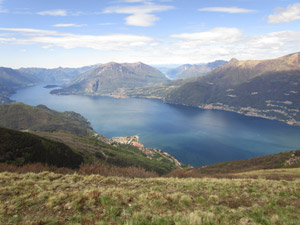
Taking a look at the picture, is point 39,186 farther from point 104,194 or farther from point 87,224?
point 87,224

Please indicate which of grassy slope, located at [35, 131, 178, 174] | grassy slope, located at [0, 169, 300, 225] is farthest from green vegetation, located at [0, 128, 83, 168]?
grassy slope, located at [0, 169, 300, 225]

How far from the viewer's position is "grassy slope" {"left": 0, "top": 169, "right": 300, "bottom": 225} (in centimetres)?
1045

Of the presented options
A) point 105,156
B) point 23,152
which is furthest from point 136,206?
point 105,156

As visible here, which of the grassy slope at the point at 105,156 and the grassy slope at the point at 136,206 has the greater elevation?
the grassy slope at the point at 136,206

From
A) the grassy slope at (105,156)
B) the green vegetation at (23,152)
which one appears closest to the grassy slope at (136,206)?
the green vegetation at (23,152)

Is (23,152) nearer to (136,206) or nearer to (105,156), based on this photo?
(136,206)

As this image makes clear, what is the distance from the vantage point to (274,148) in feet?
632

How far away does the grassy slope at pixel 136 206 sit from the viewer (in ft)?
34.3

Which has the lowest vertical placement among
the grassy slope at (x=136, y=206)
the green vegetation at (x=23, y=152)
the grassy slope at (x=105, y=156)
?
the grassy slope at (x=105, y=156)

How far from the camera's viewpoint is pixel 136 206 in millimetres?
12703

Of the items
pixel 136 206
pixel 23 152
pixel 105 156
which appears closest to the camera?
pixel 136 206

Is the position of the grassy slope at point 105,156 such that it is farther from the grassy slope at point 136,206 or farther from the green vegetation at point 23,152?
the grassy slope at point 136,206

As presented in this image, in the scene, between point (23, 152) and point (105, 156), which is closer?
point (23, 152)

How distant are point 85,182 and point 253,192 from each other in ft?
55.3
